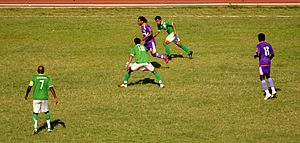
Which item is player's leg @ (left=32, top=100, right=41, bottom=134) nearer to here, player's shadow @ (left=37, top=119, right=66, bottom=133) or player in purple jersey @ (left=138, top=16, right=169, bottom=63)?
player's shadow @ (left=37, top=119, right=66, bottom=133)

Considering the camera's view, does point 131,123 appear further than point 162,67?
No

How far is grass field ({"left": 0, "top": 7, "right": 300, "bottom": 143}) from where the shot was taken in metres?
18.0

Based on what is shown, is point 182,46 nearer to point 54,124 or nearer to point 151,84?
point 151,84

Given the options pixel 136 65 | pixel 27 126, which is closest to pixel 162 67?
pixel 136 65

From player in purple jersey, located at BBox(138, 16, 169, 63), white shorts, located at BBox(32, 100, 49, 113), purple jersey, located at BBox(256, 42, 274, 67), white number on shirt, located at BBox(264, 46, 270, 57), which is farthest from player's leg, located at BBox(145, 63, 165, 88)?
white shorts, located at BBox(32, 100, 49, 113)

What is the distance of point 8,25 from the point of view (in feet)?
125

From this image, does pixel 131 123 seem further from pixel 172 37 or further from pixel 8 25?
pixel 8 25

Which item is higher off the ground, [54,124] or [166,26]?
[166,26]

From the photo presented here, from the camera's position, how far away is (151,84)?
76.8 ft

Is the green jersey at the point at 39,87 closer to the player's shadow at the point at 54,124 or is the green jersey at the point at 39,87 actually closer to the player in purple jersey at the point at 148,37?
the player's shadow at the point at 54,124

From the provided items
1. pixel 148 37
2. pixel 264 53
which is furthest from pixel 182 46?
pixel 264 53

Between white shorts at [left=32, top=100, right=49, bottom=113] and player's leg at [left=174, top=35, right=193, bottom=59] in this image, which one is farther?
player's leg at [left=174, top=35, right=193, bottom=59]

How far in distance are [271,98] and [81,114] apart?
22.4ft

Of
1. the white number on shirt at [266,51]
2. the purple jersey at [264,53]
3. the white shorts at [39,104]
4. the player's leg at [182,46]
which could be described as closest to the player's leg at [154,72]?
the purple jersey at [264,53]
